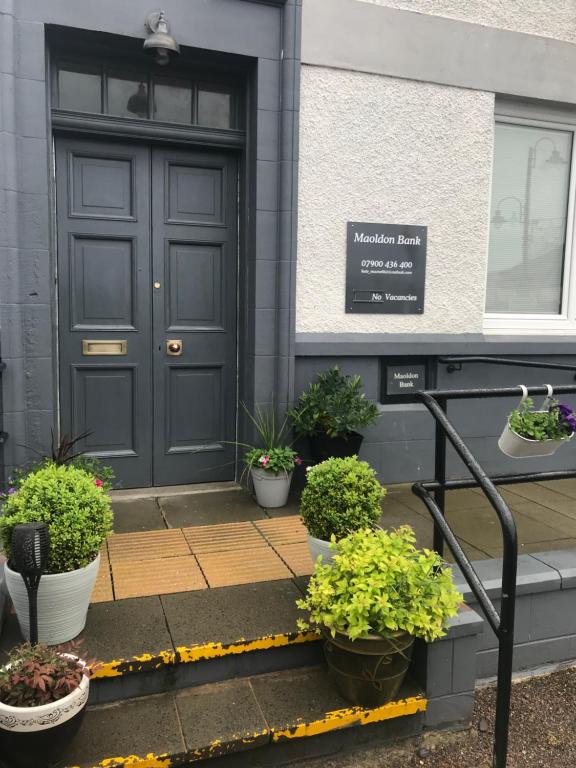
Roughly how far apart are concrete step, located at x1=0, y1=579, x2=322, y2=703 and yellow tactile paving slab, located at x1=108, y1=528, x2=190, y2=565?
0.52 metres

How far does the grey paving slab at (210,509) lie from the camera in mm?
4102

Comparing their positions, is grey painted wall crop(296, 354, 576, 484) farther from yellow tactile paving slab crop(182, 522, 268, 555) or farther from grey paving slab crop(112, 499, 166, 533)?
grey paving slab crop(112, 499, 166, 533)

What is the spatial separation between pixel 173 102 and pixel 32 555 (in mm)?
3427

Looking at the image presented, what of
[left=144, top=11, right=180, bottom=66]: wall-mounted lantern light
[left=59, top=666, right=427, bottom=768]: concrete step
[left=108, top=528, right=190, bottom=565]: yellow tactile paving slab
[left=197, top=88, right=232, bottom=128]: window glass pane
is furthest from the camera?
[left=197, top=88, right=232, bottom=128]: window glass pane

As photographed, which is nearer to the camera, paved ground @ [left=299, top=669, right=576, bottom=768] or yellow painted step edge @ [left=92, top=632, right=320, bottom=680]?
yellow painted step edge @ [left=92, top=632, right=320, bottom=680]

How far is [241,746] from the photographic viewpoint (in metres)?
2.30

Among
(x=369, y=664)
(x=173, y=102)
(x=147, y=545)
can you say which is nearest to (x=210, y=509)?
(x=147, y=545)

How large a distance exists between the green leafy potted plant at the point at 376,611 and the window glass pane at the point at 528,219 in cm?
338

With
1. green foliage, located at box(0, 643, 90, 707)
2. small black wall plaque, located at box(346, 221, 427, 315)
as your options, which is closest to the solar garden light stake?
green foliage, located at box(0, 643, 90, 707)

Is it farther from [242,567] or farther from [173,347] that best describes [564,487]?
[173,347]

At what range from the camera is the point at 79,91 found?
4.21 meters

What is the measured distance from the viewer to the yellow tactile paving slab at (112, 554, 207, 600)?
3.07 metres

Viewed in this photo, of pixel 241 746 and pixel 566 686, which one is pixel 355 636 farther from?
pixel 566 686

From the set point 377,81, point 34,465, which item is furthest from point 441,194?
point 34,465
